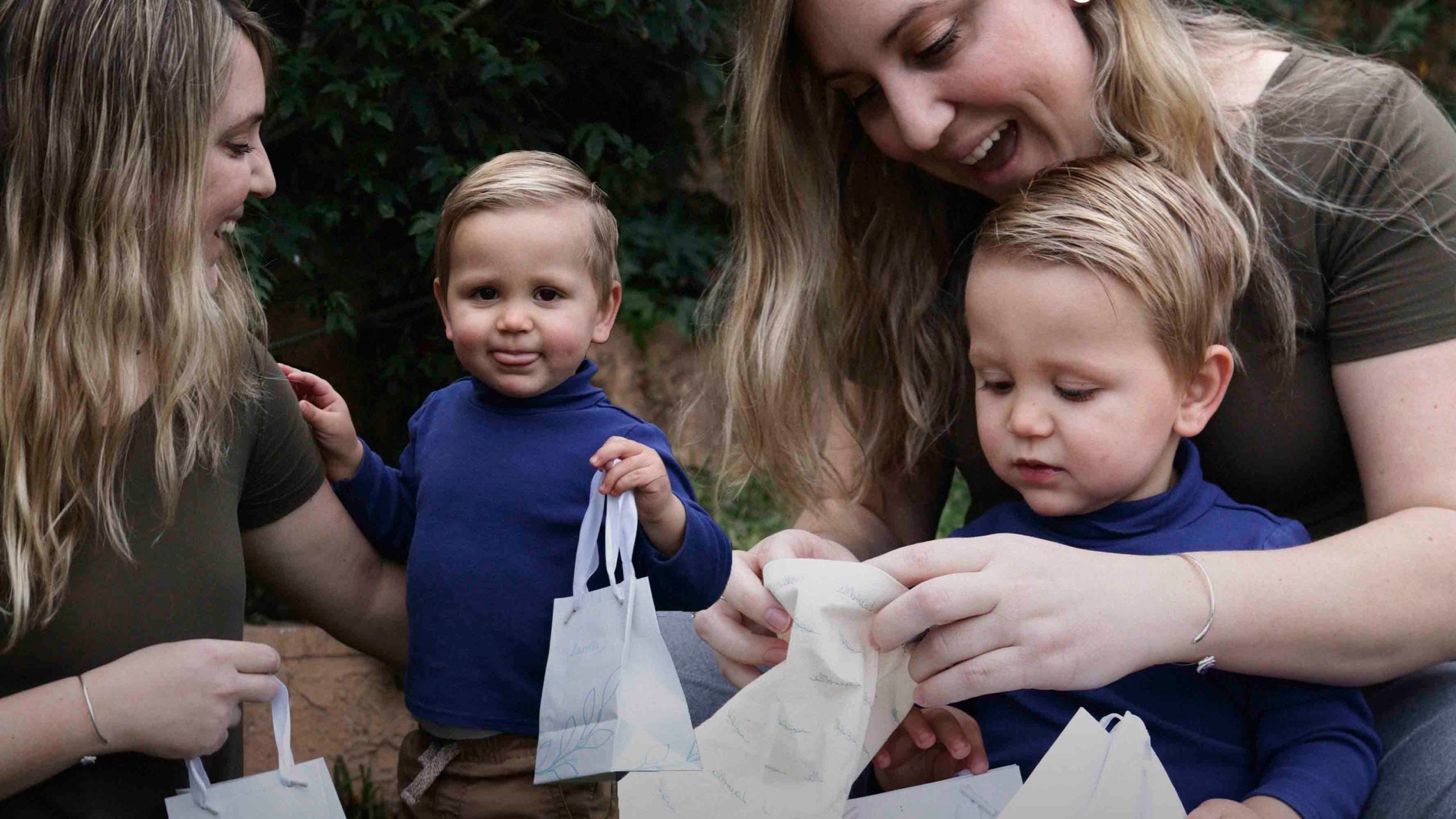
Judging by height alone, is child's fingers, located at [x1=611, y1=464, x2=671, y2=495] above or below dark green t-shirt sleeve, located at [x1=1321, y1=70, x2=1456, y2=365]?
below

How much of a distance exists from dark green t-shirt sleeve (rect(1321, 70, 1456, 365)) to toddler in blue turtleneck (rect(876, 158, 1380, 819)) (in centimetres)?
18

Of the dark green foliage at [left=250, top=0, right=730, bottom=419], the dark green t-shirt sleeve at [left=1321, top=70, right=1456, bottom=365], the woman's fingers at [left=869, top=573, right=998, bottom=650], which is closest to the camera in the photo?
the woman's fingers at [left=869, top=573, right=998, bottom=650]

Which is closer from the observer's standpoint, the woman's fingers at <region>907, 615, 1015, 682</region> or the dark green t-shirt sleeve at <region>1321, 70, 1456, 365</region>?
the woman's fingers at <region>907, 615, 1015, 682</region>

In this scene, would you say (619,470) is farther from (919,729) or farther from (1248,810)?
(1248,810)

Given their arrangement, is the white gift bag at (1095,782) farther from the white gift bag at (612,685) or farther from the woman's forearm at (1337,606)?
the white gift bag at (612,685)

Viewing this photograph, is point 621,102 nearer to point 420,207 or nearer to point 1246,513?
point 420,207

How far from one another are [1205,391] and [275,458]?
51.6 inches

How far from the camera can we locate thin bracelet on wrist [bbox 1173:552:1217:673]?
1758mm

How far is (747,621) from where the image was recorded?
6.50 ft

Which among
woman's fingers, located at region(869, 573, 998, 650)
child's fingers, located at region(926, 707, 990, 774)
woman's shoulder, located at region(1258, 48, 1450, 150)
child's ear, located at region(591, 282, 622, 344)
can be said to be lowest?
child's fingers, located at region(926, 707, 990, 774)

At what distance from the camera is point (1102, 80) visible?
2.09 metres

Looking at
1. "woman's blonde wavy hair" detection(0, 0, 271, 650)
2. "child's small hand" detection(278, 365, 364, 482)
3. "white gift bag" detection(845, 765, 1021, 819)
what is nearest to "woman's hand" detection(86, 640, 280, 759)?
"woman's blonde wavy hair" detection(0, 0, 271, 650)

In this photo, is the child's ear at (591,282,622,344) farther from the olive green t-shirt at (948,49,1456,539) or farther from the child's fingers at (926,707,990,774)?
the olive green t-shirt at (948,49,1456,539)

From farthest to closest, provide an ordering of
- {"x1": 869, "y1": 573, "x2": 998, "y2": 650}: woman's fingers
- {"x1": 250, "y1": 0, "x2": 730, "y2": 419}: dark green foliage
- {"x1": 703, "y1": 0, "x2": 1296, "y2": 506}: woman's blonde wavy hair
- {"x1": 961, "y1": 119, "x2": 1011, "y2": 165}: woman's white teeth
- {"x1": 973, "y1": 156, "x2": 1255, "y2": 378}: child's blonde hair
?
{"x1": 250, "y1": 0, "x2": 730, "y2": 419}: dark green foliage < {"x1": 703, "y1": 0, "x2": 1296, "y2": 506}: woman's blonde wavy hair < {"x1": 961, "y1": 119, "x2": 1011, "y2": 165}: woman's white teeth < {"x1": 973, "y1": 156, "x2": 1255, "y2": 378}: child's blonde hair < {"x1": 869, "y1": 573, "x2": 998, "y2": 650}: woman's fingers
